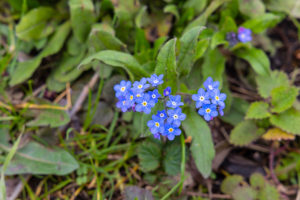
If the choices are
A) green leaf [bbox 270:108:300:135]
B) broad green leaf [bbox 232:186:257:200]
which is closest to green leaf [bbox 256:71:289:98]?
green leaf [bbox 270:108:300:135]

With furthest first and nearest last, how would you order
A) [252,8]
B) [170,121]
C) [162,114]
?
[252,8], [162,114], [170,121]

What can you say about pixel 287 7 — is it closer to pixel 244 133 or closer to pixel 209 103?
pixel 244 133

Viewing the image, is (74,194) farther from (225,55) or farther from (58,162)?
(225,55)

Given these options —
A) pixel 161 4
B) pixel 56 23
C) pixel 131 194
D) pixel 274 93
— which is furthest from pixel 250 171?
pixel 56 23

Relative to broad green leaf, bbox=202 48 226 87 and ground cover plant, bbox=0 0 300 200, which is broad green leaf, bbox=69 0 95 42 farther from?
broad green leaf, bbox=202 48 226 87

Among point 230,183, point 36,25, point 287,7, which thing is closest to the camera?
point 230,183

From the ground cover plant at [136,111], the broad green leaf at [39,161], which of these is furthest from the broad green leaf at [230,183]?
the broad green leaf at [39,161]

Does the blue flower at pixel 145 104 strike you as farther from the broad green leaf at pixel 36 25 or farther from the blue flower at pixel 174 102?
the broad green leaf at pixel 36 25

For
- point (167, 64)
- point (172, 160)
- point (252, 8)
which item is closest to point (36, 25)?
point (167, 64)
